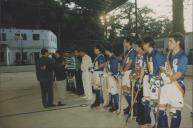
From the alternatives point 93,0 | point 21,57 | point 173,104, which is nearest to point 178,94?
point 173,104

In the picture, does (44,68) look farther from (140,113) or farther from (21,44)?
(21,44)

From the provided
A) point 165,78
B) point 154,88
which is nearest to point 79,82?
point 154,88

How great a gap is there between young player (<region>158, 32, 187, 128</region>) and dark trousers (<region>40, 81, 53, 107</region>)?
5359 millimetres

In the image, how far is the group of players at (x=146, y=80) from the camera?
211 inches

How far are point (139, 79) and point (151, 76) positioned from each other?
Result: 1030 mm

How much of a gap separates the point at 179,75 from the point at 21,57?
6133 cm

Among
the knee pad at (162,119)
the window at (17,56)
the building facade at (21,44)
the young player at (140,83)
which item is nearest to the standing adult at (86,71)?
the young player at (140,83)

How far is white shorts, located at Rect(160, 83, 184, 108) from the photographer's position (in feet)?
17.5

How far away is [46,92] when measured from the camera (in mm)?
10344

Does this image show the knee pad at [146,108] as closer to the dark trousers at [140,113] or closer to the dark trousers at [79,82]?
the dark trousers at [140,113]

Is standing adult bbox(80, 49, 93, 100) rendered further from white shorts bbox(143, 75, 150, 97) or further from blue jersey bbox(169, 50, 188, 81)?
blue jersey bbox(169, 50, 188, 81)

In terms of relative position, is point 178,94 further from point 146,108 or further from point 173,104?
point 146,108

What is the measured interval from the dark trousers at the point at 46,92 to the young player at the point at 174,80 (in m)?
5.36

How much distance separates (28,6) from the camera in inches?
2768
